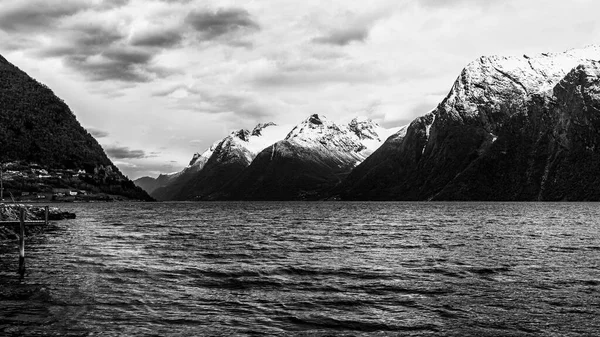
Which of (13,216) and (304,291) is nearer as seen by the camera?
(304,291)

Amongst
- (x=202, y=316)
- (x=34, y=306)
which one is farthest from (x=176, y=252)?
(x=202, y=316)

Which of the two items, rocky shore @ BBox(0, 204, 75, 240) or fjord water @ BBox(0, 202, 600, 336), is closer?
fjord water @ BBox(0, 202, 600, 336)

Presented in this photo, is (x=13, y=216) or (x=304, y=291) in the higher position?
(x=13, y=216)

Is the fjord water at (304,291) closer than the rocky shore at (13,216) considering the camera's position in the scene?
Yes

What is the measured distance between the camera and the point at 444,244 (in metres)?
60.3

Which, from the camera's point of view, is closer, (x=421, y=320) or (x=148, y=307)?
(x=421, y=320)

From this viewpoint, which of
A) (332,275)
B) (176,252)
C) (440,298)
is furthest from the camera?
(176,252)

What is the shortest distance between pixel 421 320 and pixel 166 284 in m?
17.3

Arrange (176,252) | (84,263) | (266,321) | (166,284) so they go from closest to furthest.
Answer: (266,321) < (166,284) < (84,263) < (176,252)

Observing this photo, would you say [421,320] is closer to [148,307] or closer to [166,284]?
[148,307]

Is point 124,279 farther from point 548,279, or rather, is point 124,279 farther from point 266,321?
point 548,279

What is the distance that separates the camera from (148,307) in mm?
27500

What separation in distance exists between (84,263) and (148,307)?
1958cm

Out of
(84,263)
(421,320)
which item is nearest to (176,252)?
(84,263)
